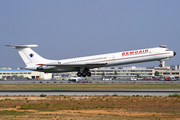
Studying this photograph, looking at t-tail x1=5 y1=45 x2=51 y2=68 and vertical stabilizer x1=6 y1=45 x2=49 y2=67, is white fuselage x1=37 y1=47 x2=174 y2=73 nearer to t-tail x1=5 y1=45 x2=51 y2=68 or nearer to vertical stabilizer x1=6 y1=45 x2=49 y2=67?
t-tail x1=5 y1=45 x2=51 y2=68

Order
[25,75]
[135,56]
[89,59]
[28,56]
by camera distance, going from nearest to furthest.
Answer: [135,56]
[89,59]
[28,56]
[25,75]

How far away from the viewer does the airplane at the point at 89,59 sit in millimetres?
49125

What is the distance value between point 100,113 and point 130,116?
11.5ft

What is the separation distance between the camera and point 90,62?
52.0 meters

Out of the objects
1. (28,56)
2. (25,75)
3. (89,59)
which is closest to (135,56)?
(89,59)

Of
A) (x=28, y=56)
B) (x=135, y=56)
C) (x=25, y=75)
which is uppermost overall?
(x=28, y=56)

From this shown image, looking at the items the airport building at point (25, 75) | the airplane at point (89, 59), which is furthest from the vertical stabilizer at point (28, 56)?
the airport building at point (25, 75)

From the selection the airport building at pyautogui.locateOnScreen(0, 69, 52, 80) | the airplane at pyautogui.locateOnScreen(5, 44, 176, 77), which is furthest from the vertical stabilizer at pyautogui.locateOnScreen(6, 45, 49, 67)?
the airport building at pyautogui.locateOnScreen(0, 69, 52, 80)

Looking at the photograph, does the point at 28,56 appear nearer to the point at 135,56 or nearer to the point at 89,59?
the point at 89,59

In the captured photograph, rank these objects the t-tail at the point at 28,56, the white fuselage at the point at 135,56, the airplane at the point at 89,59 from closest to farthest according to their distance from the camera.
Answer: the white fuselage at the point at 135,56
the airplane at the point at 89,59
the t-tail at the point at 28,56

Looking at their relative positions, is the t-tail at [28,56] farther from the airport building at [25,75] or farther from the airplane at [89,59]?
the airport building at [25,75]

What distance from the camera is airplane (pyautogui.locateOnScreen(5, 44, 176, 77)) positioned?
161 feet

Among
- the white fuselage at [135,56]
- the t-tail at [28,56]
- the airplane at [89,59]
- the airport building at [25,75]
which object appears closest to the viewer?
the white fuselage at [135,56]

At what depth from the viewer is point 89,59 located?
52094 mm
